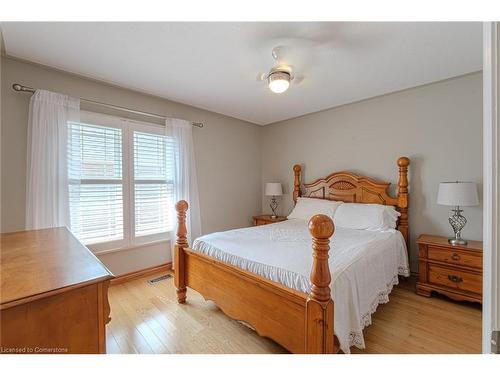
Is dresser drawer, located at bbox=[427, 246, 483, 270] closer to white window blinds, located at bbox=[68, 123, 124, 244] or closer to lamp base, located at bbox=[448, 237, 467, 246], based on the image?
lamp base, located at bbox=[448, 237, 467, 246]

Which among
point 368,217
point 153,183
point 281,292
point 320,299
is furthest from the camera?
point 153,183

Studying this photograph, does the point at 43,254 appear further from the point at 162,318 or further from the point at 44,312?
the point at 162,318

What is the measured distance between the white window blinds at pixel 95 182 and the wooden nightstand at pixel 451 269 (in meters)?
3.32

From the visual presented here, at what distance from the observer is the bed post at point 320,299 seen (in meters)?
1.22

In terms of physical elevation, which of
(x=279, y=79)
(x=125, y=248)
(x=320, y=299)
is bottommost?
(x=125, y=248)

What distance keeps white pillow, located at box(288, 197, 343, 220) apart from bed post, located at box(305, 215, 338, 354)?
1.88 metres

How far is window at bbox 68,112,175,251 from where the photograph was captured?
2.41 m

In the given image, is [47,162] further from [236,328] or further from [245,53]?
[236,328]

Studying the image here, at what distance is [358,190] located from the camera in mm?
3092

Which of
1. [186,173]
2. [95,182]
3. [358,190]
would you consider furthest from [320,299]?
[95,182]

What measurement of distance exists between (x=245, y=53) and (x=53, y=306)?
2.00 m

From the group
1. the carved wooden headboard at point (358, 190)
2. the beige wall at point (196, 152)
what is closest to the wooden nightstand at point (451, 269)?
the carved wooden headboard at point (358, 190)

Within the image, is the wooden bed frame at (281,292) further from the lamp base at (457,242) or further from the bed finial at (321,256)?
the lamp base at (457,242)
